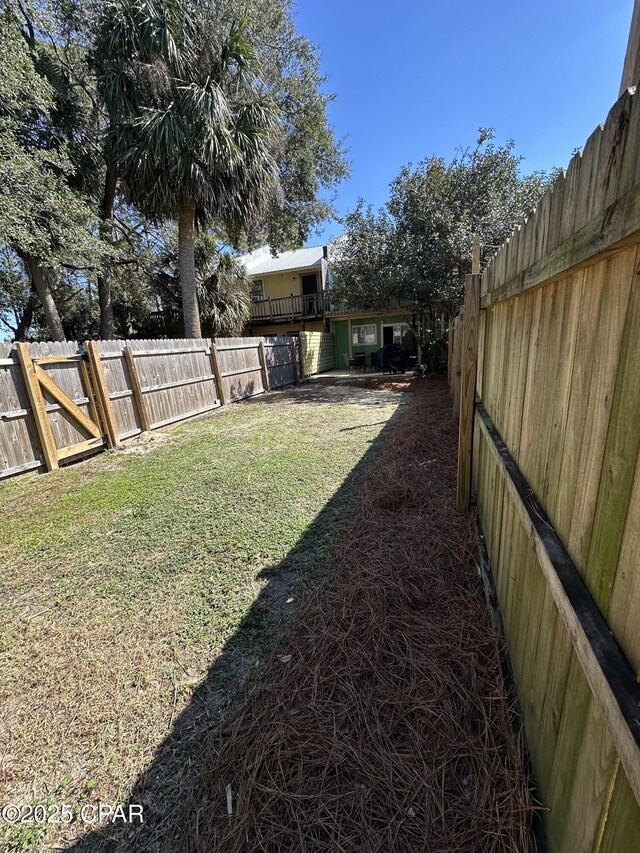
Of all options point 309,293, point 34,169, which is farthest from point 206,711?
point 309,293

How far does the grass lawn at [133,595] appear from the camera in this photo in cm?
152

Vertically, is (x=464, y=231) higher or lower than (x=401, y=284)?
higher

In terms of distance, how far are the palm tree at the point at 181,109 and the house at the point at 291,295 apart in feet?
27.7

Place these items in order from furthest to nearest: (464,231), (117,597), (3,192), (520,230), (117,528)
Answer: (464,231) → (3,192) → (117,528) → (117,597) → (520,230)

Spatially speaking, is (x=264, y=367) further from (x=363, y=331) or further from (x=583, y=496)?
(x=583, y=496)

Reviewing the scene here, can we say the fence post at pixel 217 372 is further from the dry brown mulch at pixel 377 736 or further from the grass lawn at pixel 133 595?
the dry brown mulch at pixel 377 736

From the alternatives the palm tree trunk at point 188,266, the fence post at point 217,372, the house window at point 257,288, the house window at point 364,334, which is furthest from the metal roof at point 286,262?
the fence post at point 217,372

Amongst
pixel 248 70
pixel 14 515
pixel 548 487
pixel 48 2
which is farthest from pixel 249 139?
pixel 548 487

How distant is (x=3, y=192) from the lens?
23.8 ft

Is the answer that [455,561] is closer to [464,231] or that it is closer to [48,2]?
[464,231]

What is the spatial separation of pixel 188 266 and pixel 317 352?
7.72m

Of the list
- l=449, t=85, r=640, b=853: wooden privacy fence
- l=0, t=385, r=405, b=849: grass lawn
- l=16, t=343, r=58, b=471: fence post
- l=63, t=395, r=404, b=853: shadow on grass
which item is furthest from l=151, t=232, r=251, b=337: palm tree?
l=449, t=85, r=640, b=853: wooden privacy fence

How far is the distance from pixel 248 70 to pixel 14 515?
10802 mm

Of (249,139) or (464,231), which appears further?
(464,231)
